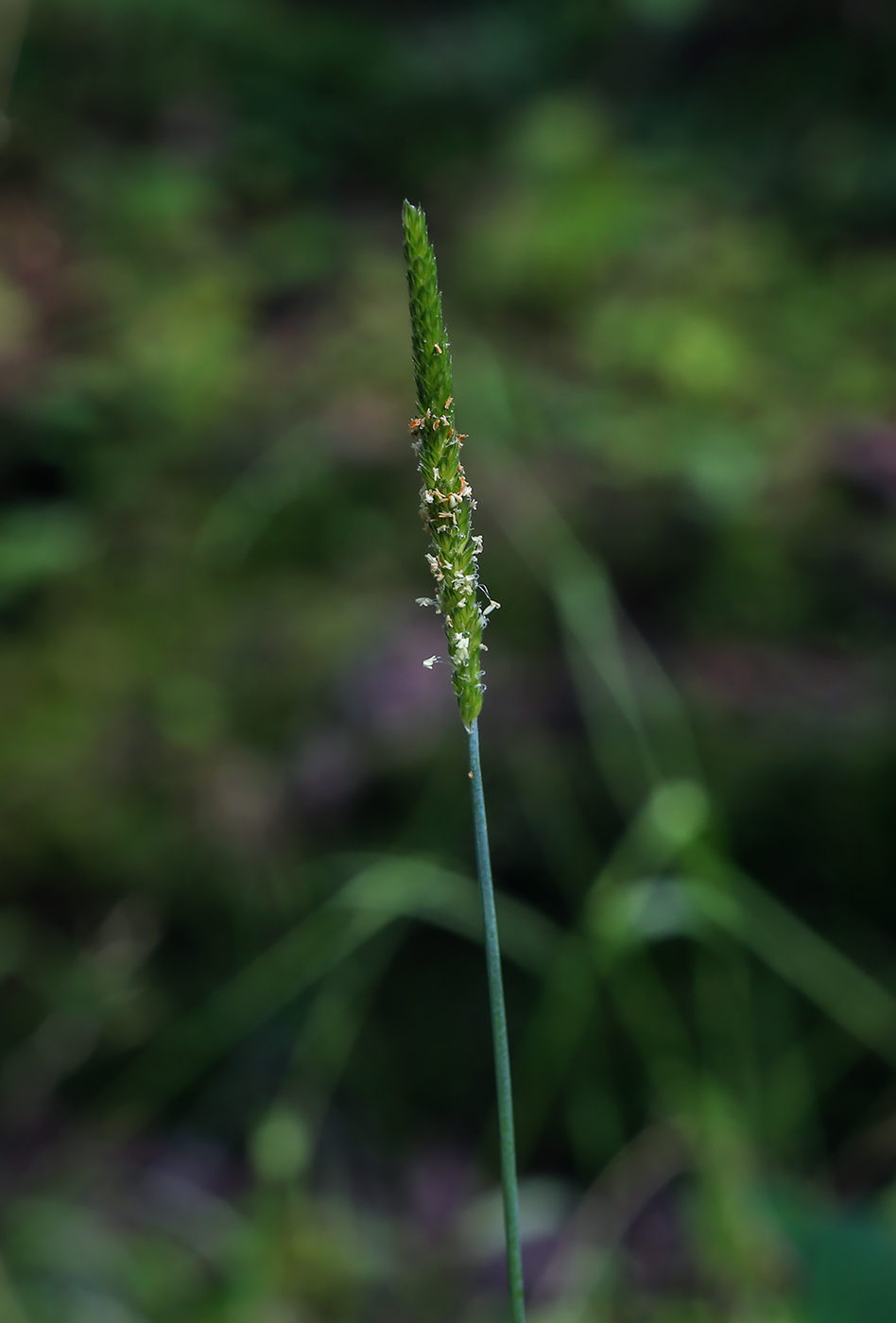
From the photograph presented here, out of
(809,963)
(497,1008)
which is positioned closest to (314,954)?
(809,963)

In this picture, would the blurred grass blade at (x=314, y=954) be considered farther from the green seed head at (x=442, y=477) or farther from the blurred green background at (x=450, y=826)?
the green seed head at (x=442, y=477)

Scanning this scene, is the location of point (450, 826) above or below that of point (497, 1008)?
above

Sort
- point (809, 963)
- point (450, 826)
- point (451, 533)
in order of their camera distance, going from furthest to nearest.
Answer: point (450, 826), point (809, 963), point (451, 533)

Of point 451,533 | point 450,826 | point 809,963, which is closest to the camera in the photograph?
point 451,533

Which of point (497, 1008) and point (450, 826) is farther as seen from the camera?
point (450, 826)

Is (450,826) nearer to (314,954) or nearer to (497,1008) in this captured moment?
(314,954)

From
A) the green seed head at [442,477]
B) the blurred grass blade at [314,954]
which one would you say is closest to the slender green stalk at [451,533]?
the green seed head at [442,477]

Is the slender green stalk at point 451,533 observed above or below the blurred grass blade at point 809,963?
above

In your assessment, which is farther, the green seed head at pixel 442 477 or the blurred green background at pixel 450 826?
the blurred green background at pixel 450 826

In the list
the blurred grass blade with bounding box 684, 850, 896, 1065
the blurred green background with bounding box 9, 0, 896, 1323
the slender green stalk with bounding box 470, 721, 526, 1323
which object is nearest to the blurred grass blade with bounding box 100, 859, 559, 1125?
the blurred green background with bounding box 9, 0, 896, 1323
